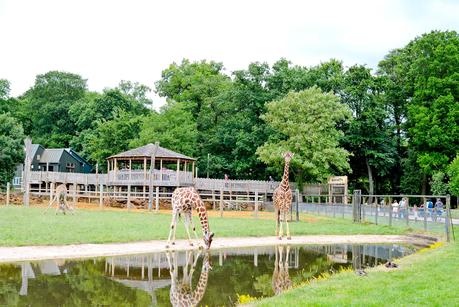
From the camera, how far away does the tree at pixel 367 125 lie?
1986 inches

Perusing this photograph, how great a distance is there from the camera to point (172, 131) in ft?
164

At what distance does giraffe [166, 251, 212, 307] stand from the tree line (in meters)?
A: 30.8

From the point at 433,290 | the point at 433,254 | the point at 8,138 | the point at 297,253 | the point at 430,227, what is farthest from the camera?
the point at 8,138

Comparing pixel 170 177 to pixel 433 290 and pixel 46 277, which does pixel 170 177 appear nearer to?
pixel 46 277

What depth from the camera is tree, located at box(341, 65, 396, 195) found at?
50438 millimetres

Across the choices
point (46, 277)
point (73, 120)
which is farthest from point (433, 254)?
point (73, 120)

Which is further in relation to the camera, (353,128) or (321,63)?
(321,63)

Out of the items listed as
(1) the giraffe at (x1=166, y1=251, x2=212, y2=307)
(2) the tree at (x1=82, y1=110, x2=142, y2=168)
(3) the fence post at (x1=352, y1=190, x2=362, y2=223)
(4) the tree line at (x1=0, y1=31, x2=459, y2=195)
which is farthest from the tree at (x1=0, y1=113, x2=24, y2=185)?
(1) the giraffe at (x1=166, y1=251, x2=212, y2=307)

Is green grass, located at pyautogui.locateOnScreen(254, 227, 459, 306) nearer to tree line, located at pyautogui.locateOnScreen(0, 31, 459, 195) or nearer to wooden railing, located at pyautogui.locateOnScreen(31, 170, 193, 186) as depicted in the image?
wooden railing, located at pyautogui.locateOnScreen(31, 170, 193, 186)

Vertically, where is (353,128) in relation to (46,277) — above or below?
above

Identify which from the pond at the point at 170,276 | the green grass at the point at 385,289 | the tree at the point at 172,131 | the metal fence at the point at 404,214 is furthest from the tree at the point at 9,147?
the green grass at the point at 385,289

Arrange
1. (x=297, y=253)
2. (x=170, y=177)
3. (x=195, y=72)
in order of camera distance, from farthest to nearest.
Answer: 1. (x=195, y=72)
2. (x=170, y=177)
3. (x=297, y=253)

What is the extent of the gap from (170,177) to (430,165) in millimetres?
22448

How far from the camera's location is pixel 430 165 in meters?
45.3
